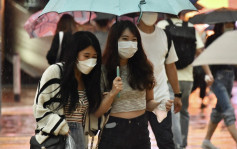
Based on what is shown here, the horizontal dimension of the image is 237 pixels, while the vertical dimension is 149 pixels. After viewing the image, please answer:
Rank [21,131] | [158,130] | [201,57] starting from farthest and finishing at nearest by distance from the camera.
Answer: [21,131] → [158,130] → [201,57]

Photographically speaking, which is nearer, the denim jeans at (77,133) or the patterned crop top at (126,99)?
the denim jeans at (77,133)

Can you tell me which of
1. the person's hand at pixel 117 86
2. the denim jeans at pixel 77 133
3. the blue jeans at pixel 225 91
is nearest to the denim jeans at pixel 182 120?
the blue jeans at pixel 225 91

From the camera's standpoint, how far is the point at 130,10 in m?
5.06

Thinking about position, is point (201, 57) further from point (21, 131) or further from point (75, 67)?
point (21, 131)

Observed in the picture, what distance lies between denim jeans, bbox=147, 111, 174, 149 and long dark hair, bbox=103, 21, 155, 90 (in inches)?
Answer: 32.1

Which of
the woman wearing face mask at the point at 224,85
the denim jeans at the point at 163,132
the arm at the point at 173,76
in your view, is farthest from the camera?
the woman wearing face mask at the point at 224,85

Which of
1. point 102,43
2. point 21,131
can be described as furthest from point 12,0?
point 102,43

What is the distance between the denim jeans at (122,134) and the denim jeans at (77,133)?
0.28 m

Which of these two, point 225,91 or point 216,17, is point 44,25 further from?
point 225,91

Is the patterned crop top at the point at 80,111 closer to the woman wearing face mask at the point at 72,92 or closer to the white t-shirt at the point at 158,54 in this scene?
the woman wearing face mask at the point at 72,92

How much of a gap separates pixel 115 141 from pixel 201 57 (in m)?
1.63

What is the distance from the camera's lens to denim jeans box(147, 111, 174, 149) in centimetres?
595

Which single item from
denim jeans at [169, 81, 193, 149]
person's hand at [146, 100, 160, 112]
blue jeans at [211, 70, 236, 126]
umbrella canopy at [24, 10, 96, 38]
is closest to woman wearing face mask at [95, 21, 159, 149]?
person's hand at [146, 100, 160, 112]

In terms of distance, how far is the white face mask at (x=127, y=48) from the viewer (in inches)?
202
